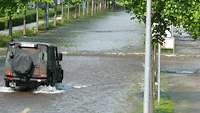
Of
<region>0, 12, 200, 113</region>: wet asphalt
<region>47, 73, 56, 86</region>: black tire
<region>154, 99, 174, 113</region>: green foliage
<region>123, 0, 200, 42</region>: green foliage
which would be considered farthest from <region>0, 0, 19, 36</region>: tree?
<region>123, 0, 200, 42</region>: green foliage

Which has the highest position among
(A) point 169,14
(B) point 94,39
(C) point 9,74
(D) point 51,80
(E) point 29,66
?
(A) point 169,14

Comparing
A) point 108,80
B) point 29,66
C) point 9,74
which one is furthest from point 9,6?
point 29,66

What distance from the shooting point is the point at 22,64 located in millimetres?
23000

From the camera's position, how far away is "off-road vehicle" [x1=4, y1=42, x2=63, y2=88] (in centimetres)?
2300

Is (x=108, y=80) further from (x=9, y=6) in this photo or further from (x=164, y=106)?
(x=9, y=6)

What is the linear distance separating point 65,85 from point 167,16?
334 inches

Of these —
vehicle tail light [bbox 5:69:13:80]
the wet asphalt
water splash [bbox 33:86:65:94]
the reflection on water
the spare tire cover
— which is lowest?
the wet asphalt

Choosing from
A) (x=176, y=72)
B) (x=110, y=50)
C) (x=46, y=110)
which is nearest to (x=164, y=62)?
(x=176, y=72)

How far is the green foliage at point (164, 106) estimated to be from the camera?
63.9ft

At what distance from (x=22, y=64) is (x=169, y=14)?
24.5 feet

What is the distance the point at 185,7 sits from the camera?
55.8ft

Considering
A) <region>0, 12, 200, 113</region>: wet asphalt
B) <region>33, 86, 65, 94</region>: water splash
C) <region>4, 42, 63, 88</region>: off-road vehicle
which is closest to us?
<region>0, 12, 200, 113</region>: wet asphalt

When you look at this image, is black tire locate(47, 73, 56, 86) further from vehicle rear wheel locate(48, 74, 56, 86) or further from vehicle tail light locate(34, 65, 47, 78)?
vehicle tail light locate(34, 65, 47, 78)

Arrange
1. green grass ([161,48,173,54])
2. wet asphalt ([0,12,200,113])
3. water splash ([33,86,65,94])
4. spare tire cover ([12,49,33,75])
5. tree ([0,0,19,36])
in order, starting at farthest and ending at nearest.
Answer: green grass ([161,48,173,54])
tree ([0,0,19,36])
water splash ([33,86,65,94])
spare tire cover ([12,49,33,75])
wet asphalt ([0,12,200,113])
